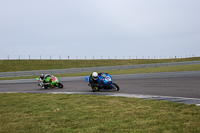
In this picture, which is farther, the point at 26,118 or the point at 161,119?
the point at 26,118

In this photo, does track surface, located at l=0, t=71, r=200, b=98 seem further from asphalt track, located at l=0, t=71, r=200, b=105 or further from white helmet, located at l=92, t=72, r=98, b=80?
white helmet, located at l=92, t=72, r=98, b=80

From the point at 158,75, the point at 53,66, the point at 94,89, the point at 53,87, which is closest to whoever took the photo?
the point at 94,89

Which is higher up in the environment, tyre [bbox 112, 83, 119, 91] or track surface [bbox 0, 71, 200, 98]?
tyre [bbox 112, 83, 119, 91]

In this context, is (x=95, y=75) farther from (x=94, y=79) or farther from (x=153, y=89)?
(x=153, y=89)

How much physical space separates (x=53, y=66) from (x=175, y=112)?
135 feet

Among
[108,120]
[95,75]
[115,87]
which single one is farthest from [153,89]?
[108,120]

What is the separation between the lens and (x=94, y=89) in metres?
12.5

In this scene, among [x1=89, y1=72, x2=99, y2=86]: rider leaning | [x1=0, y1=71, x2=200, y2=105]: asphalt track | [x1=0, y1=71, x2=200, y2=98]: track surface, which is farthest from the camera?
[x1=89, y1=72, x2=99, y2=86]: rider leaning

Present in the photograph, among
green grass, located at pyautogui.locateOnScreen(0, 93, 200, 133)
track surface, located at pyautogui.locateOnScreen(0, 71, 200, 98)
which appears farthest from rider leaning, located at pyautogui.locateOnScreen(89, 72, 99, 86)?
green grass, located at pyautogui.locateOnScreen(0, 93, 200, 133)

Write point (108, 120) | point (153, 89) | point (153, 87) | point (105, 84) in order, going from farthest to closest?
point (153, 87)
point (105, 84)
point (153, 89)
point (108, 120)

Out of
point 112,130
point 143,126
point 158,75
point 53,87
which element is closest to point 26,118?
point 112,130

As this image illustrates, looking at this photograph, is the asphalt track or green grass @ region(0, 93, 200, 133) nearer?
green grass @ region(0, 93, 200, 133)

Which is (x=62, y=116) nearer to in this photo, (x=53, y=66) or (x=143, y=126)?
(x=143, y=126)

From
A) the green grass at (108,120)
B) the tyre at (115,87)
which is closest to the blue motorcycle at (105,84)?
the tyre at (115,87)
